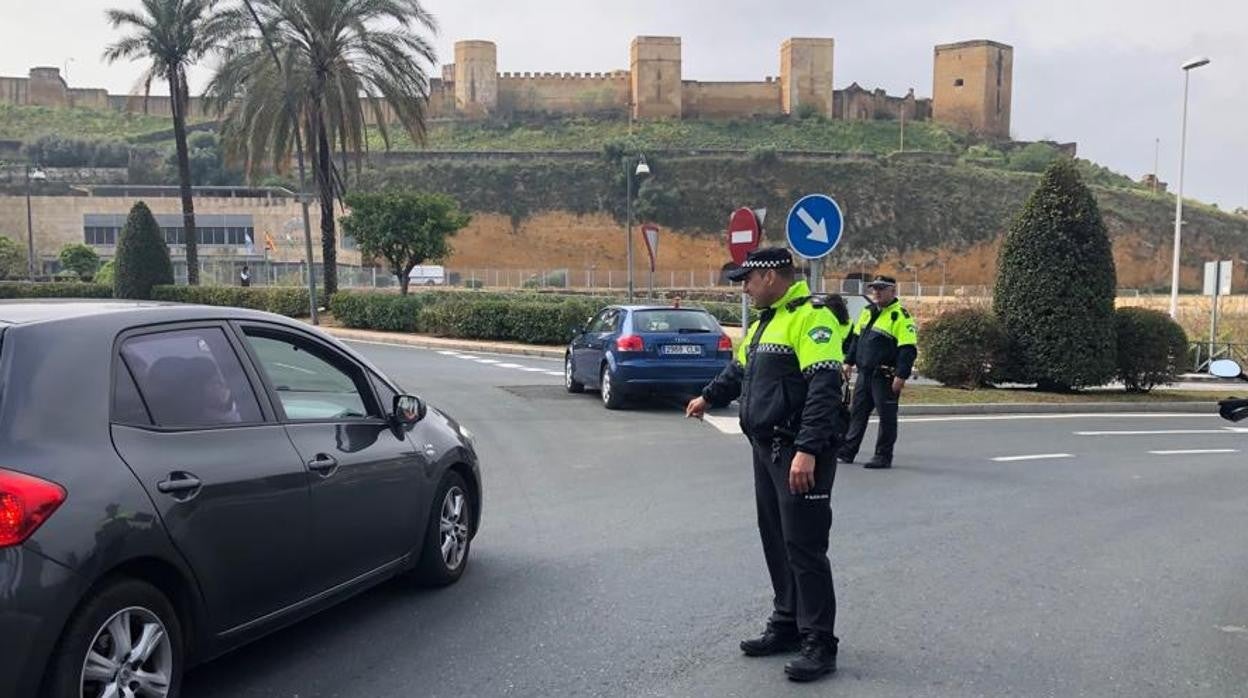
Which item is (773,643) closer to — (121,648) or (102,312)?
(121,648)

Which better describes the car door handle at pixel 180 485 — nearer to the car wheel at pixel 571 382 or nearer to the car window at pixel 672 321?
the car window at pixel 672 321

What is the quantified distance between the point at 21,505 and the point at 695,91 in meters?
106

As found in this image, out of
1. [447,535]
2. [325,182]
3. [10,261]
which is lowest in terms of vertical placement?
[447,535]

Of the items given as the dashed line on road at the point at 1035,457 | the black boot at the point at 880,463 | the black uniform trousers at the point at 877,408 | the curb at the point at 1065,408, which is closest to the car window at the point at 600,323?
the curb at the point at 1065,408

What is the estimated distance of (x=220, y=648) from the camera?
3.83m

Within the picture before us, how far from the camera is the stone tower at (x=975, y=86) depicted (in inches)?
3991

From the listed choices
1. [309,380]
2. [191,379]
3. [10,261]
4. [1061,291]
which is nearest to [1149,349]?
[1061,291]

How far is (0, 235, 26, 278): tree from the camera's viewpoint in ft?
180

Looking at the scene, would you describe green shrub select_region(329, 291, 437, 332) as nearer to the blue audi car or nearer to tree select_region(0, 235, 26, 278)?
the blue audi car

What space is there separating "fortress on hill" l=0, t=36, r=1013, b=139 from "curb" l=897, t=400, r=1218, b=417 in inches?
3531

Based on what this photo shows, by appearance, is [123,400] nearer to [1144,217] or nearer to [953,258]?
[953,258]

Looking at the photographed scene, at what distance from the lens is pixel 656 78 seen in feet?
336

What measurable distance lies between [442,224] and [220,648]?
28093 mm

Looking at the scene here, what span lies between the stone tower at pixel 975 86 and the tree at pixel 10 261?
83.3 metres
